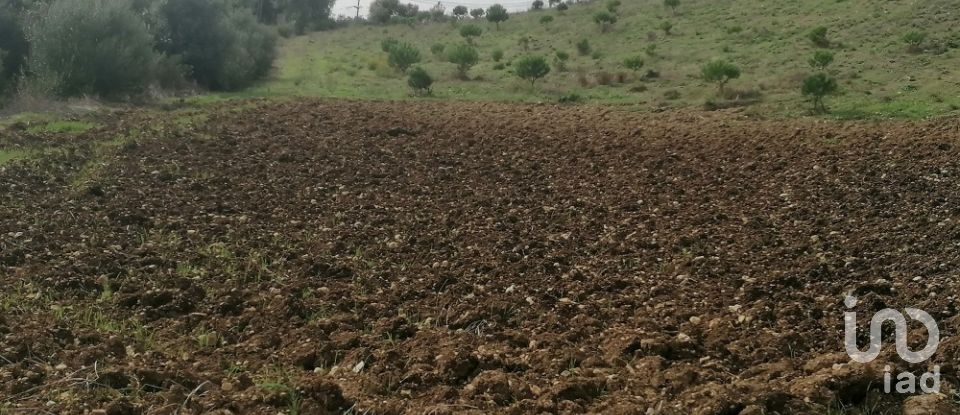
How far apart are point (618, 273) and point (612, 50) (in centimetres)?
2217

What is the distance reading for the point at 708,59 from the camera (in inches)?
842

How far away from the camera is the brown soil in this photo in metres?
4.02

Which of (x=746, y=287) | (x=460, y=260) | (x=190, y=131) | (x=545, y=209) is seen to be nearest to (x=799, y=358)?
(x=746, y=287)

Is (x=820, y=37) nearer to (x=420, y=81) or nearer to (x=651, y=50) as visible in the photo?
(x=651, y=50)

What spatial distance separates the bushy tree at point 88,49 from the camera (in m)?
16.6

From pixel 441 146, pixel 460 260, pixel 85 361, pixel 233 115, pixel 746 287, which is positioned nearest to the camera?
pixel 85 361

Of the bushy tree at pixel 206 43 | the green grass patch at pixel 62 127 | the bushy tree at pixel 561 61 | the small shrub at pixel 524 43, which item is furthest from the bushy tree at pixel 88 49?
the small shrub at pixel 524 43

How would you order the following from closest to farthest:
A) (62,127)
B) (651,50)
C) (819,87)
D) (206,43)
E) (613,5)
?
(62,127), (819,87), (206,43), (651,50), (613,5)

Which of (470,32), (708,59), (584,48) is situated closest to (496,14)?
(470,32)

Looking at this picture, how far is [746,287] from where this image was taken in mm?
5156

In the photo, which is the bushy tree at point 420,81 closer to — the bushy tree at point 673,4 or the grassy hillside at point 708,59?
the grassy hillside at point 708,59

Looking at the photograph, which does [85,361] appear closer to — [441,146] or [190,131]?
[441,146]

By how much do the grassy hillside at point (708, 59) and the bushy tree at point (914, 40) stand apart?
0.20 metres

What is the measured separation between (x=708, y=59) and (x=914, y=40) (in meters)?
5.61
